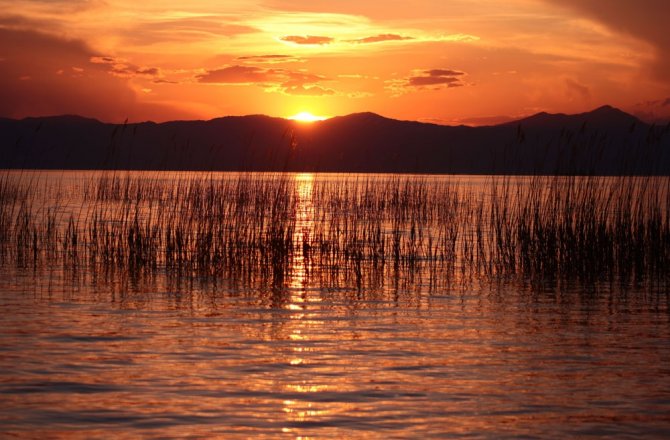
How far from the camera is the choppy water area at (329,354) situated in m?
5.44

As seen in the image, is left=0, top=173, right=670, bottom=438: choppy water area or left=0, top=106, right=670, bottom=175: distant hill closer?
left=0, top=173, right=670, bottom=438: choppy water area

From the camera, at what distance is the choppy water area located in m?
5.44

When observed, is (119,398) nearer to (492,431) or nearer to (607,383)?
(492,431)

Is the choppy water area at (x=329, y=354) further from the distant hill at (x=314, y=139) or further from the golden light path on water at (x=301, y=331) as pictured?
the distant hill at (x=314, y=139)

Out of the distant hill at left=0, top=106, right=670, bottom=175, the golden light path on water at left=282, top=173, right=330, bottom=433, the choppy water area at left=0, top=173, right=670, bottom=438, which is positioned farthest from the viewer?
the distant hill at left=0, top=106, right=670, bottom=175

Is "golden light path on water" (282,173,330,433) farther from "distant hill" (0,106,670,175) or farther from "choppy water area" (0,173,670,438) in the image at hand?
"distant hill" (0,106,670,175)

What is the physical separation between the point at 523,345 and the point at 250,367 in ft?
8.88

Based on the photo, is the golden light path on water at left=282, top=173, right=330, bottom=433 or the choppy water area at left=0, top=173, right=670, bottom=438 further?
the golden light path on water at left=282, top=173, right=330, bottom=433

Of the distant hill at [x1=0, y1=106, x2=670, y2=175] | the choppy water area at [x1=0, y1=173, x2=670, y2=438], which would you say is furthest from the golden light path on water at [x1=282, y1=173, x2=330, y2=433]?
the distant hill at [x1=0, y1=106, x2=670, y2=175]

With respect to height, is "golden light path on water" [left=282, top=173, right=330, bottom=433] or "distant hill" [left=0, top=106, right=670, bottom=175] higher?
"distant hill" [left=0, top=106, right=670, bottom=175]

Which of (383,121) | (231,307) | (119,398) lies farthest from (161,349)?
(383,121)

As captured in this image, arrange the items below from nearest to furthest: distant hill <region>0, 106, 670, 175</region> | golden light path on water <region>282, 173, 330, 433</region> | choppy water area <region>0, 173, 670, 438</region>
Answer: choppy water area <region>0, 173, 670, 438</region>
golden light path on water <region>282, 173, 330, 433</region>
distant hill <region>0, 106, 670, 175</region>

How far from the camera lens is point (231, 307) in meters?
9.89

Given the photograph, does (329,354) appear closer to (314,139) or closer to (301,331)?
(301,331)
